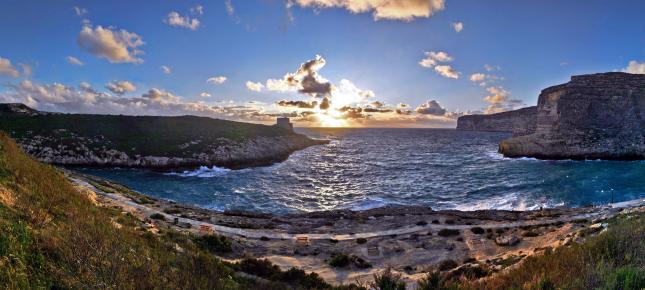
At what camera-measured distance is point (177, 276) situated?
715cm

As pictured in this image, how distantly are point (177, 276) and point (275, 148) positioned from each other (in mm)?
86509

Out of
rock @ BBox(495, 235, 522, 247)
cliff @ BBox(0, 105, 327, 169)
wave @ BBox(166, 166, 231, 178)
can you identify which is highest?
cliff @ BBox(0, 105, 327, 169)

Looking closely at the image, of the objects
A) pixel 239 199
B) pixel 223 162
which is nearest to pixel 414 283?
pixel 239 199

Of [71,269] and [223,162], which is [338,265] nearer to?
[71,269]

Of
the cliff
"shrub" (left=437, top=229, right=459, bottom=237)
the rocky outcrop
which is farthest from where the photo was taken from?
the cliff

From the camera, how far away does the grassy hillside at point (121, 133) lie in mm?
68625

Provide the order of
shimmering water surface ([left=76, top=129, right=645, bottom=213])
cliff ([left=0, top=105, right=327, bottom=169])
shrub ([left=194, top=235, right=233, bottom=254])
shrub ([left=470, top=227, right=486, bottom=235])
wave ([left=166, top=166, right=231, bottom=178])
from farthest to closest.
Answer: cliff ([left=0, top=105, right=327, bottom=169]) < wave ([left=166, top=166, right=231, bottom=178]) < shimmering water surface ([left=76, top=129, right=645, bottom=213]) < shrub ([left=470, top=227, right=486, bottom=235]) < shrub ([left=194, top=235, right=233, bottom=254])

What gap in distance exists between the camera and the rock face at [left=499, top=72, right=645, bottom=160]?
233 ft

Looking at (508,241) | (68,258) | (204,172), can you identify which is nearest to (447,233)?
(508,241)

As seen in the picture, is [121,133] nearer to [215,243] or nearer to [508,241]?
[215,243]

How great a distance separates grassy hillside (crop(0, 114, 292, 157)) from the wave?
10411mm

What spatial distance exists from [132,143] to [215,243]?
65156mm

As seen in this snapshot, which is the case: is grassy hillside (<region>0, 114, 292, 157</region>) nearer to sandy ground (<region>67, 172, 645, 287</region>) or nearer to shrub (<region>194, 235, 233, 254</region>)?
sandy ground (<region>67, 172, 645, 287</region>)

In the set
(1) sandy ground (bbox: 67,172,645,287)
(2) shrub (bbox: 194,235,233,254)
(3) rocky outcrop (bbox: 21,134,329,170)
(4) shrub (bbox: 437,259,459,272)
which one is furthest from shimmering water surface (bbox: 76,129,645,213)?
(4) shrub (bbox: 437,259,459,272)
